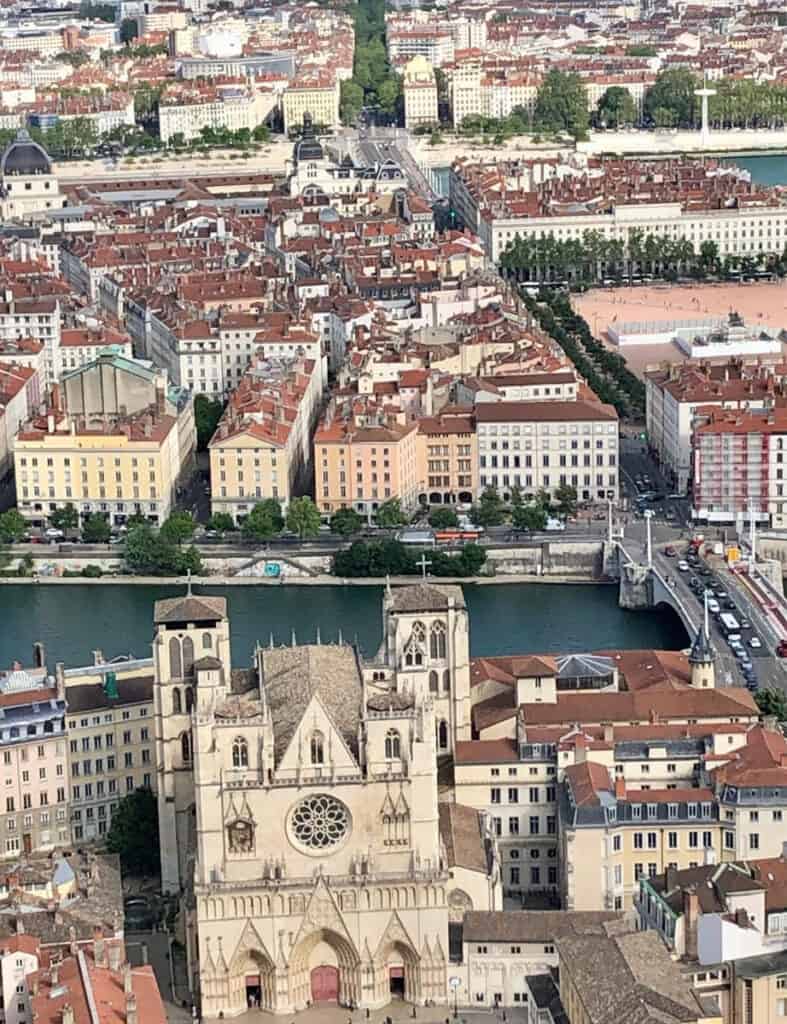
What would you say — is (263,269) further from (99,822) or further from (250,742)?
(250,742)

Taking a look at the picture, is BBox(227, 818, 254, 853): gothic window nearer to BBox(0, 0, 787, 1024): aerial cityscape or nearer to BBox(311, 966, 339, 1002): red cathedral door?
BBox(0, 0, 787, 1024): aerial cityscape

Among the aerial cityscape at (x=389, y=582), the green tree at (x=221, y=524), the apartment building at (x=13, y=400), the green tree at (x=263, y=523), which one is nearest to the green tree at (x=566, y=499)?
the aerial cityscape at (x=389, y=582)

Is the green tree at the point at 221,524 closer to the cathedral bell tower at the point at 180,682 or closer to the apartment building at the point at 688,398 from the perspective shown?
the apartment building at the point at 688,398

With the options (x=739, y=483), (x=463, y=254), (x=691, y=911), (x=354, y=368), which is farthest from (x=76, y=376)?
(x=691, y=911)

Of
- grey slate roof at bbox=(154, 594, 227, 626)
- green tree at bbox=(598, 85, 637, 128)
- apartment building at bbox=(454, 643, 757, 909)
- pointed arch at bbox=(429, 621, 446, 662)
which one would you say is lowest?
green tree at bbox=(598, 85, 637, 128)

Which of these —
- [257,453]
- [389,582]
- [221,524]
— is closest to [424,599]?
[389,582]

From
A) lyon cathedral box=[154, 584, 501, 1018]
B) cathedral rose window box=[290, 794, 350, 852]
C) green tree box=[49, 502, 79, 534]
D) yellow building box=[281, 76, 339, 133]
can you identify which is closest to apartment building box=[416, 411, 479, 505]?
green tree box=[49, 502, 79, 534]
